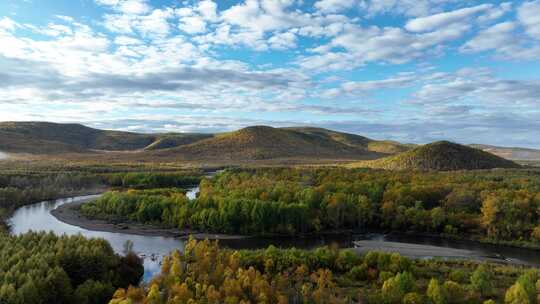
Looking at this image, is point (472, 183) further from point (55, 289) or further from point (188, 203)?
point (55, 289)

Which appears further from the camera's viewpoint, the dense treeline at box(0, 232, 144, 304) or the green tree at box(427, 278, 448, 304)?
the green tree at box(427, 278, 448, 304)

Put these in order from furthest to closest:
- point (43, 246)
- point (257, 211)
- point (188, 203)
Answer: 1. point (188, 203)
2. point (257, 211)
3. point (43, 246)

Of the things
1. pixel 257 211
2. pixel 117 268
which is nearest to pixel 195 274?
pixel 117 268

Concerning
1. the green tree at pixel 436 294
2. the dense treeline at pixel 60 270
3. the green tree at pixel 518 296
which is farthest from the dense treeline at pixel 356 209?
the green tree at pixel 436 294

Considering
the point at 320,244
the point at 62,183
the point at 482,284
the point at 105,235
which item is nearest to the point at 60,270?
the point at 105,235

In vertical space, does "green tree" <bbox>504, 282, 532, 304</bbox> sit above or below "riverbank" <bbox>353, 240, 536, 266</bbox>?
above

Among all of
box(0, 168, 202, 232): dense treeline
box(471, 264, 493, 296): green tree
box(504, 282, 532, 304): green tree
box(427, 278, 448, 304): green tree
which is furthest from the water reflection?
box(504, 282, 532, 304): green tree

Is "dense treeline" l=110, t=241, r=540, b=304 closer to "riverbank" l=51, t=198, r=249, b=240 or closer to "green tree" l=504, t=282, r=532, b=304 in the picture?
"green tree" l=504, t=282, r=532, b=304
